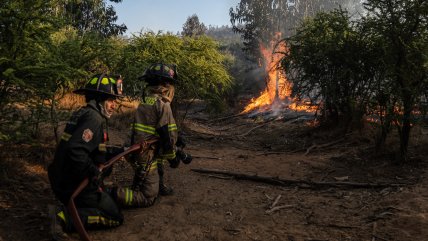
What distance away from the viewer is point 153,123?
551 centimetres

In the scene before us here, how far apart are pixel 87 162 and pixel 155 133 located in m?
1.58

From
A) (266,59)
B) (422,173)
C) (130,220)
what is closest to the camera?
(130,220)

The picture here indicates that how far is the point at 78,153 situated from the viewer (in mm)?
4012

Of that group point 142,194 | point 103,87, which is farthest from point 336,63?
point 103,87

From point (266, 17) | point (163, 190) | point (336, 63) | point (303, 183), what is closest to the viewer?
point (163, 190)

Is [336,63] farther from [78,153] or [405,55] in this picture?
[78,153]

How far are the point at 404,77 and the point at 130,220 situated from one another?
19.4ft

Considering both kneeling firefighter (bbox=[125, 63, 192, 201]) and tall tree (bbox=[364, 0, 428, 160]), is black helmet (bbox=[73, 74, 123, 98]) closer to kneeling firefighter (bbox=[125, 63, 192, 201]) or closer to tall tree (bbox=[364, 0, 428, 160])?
kneeling firefighter (bbox=[125, 63, 192, 201])

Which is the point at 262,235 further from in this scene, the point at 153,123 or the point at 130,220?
the point at 153,123

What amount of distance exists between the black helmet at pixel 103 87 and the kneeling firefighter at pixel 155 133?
102 centimetres

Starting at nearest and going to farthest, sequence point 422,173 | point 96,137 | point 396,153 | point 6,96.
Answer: point 96,137, point 6,96, point 422,173, point 396,153

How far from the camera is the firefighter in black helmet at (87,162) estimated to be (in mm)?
4059

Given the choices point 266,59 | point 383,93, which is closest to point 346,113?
point 383,93

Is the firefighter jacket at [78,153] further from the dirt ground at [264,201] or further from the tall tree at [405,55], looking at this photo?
the tall tree at [405,55]
